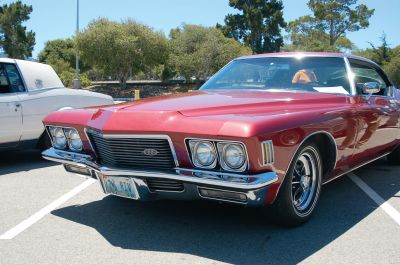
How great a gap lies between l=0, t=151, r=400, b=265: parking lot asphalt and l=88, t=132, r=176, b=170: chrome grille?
0.59 m

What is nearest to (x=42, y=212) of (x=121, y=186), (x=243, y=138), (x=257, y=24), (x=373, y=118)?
(x=121, y=186)

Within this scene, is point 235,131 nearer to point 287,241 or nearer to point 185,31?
point 287,241

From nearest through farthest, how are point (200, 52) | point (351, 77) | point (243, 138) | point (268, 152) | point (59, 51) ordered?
point (243, 138) → point (268, 152) → point (351, 77) → point (200, 52) → point (59, 51)

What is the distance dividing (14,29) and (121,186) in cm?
5458

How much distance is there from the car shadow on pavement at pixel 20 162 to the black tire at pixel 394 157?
194 inches

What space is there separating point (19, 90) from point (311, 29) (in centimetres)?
6081

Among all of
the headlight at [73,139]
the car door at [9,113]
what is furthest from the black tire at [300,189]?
the car door at [9,113]

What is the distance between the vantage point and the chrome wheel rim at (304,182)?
3891mm

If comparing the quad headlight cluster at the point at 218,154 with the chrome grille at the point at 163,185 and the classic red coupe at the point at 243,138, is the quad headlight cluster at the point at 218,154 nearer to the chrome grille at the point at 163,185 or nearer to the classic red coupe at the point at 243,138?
the classic red coupe at the point at 243,138

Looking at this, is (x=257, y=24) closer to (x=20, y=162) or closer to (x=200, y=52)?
(x=200, y=52)

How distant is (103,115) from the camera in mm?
3879

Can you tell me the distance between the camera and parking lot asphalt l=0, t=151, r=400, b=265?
331 centimetres

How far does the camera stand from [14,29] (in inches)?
2082

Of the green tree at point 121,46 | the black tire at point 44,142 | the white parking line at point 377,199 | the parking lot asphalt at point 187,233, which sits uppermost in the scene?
the green tree at point 121,46
